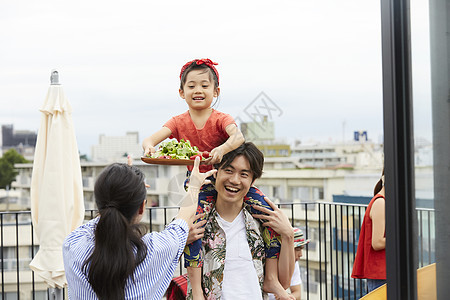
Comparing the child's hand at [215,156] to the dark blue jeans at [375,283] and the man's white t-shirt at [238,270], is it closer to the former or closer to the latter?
the man's white t-shirt at [238,270]

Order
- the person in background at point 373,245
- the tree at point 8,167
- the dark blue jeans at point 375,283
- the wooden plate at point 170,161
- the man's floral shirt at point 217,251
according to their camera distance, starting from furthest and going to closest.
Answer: the tree at point 8,167
the dark blue jeans at point 375,283
the person in background at point 373,245
the man's floral shirt at point 217,251
the wooden plate at point 170,161

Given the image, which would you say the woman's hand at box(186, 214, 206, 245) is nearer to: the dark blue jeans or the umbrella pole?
the dark blue jeans

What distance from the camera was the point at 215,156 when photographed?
1877 millimetres

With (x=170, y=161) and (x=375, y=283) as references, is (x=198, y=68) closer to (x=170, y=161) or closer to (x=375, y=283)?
(x=170, y=161)

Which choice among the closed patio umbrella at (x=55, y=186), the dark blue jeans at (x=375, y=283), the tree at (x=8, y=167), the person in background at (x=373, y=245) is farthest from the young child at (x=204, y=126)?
the tree at (x=8, y=167)

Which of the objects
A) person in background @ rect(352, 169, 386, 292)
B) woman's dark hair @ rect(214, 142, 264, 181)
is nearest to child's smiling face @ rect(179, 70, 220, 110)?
woman's dark hair @ rect(214, 142, 264, 181)

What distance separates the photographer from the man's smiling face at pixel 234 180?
77.1 inches

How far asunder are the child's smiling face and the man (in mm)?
237

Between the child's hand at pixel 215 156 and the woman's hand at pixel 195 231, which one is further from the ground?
the child's hand at pixel 215 156

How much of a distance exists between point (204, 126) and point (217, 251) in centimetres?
50

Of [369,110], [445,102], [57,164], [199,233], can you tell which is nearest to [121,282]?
[199,233]

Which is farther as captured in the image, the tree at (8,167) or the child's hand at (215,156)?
the tree at (8,167)

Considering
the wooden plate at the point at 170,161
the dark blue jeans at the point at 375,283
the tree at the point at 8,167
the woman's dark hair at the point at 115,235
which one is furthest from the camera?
the tree at the point at 8,167

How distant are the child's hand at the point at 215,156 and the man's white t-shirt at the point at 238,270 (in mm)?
270
